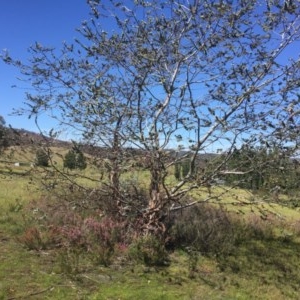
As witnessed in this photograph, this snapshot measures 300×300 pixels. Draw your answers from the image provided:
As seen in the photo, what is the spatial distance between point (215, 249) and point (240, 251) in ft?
2.06

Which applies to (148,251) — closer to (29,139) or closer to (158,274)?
(158,274)

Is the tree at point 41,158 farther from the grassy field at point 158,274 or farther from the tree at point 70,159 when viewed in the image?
the tree at point 70,159

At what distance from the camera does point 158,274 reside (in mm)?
7785

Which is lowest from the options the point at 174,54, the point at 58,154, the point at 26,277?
the point at 26,277

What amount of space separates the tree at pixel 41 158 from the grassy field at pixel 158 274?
20 centimetres

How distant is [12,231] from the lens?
10180 millimetres

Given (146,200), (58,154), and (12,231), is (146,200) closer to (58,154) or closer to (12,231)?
(58,154)

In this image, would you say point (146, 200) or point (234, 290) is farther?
point (146, 200)

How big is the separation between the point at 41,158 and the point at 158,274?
348cm

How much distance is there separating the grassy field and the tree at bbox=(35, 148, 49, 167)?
0.66 feet

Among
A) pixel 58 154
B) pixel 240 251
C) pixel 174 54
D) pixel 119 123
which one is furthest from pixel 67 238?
pixel 174 54

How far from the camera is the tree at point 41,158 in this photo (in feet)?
30.2

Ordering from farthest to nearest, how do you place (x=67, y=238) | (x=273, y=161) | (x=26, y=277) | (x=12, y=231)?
1. (x=12, y=231)
2. (x=67, y=238)
3. (x=273, y=161)
4. (x=26, y=277)

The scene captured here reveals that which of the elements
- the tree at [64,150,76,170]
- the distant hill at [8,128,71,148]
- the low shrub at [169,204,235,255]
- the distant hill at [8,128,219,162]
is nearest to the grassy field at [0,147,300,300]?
the low shrub at [169,204,235,255]
